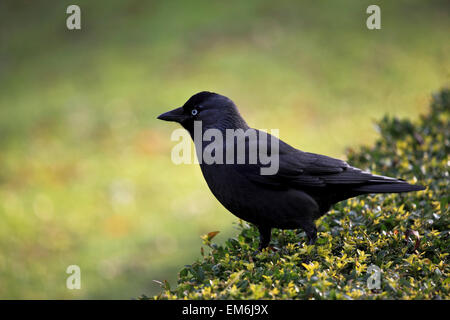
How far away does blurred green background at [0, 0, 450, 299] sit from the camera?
7.59 m

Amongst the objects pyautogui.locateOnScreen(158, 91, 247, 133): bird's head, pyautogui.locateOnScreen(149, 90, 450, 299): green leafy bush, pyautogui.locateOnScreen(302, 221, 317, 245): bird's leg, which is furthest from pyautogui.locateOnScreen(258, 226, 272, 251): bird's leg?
pyautogui.locateOnScreen(158, 91, 247, 133): bird's head

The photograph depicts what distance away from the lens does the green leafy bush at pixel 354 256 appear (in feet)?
10.4

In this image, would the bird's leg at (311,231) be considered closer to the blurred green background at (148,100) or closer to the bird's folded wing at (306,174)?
the bird's folded wing at (306,174)

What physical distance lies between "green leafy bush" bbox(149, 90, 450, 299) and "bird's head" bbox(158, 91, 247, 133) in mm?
945

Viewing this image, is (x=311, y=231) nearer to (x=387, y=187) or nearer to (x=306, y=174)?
(x=306, y=174)

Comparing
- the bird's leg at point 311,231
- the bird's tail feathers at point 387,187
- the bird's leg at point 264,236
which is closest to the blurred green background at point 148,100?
the bird's leg at point 264,236

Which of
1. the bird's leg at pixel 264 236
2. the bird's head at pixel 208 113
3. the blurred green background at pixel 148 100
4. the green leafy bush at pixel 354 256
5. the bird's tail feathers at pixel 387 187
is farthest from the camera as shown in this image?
the blurred green background at pixel 148 100

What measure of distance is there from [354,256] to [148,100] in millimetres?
8377

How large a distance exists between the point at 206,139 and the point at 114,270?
3.60 metres

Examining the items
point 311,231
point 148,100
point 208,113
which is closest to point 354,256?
point 311,231

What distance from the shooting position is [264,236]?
13.1ft

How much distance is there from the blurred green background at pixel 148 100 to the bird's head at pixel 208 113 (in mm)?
3224

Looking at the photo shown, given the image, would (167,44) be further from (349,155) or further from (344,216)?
(344,216)
